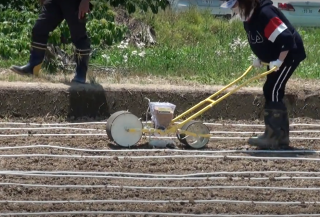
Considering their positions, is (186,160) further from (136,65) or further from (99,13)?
(99,13)

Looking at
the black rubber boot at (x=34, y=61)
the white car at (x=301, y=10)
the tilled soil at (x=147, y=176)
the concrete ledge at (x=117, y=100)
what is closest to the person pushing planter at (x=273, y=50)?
the tilled soil at (x=147, y=176)

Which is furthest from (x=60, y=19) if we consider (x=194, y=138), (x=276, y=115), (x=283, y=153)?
(x=283, y=153)

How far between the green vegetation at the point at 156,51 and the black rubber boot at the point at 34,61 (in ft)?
2.12

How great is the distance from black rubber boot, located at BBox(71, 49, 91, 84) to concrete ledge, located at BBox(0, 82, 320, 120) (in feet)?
0.59

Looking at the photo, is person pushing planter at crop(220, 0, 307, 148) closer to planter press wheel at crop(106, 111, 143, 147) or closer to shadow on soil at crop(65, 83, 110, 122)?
planter press wheel at crop(106, 111, 143, 147)

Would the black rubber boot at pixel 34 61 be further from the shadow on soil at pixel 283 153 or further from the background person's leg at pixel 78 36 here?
the shadow on soil at pixel 283 153

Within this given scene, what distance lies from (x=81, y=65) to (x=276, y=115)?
2.20 meters

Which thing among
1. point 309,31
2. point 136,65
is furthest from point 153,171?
point 309,31

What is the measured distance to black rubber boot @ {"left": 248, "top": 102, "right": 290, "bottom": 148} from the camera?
25.8 ft

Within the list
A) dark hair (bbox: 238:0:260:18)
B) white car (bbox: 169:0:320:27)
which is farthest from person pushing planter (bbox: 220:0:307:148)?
white car (bbox: 169:0:320:27)

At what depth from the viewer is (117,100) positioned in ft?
29.0

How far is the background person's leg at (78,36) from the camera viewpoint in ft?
28.6

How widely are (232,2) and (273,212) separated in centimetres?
232

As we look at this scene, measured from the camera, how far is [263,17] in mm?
7668
